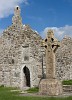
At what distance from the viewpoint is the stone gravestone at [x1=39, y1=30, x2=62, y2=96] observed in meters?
16.0

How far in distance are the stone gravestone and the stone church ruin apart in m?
8.27

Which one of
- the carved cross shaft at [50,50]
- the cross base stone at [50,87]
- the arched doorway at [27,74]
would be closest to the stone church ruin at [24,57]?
the arched doorway at [27,74]

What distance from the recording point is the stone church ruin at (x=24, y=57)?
83.5 feet

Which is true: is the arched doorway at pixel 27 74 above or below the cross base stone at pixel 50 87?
above

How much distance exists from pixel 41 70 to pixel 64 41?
298 cm

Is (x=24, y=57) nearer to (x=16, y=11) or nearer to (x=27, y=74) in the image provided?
(x=27, y=74)

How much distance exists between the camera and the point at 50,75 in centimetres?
1647

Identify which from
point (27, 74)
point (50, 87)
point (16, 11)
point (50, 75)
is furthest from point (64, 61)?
point (50, 87)

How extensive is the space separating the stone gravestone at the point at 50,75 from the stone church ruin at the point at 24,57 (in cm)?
827

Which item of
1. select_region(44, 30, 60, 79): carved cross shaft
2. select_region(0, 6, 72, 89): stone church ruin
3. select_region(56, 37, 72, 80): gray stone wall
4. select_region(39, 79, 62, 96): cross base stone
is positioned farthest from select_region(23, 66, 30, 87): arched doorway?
select_region(39, 79, 62, 96): cross base stone

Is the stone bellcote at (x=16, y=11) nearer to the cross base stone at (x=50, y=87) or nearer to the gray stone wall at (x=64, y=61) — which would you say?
the gray stone wall at (x=64, y=61)

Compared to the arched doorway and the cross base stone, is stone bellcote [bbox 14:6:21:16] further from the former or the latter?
the cross base stone

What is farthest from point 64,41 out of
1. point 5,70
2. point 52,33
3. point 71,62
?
point 52,33

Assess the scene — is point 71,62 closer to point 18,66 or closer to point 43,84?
point 18,66
